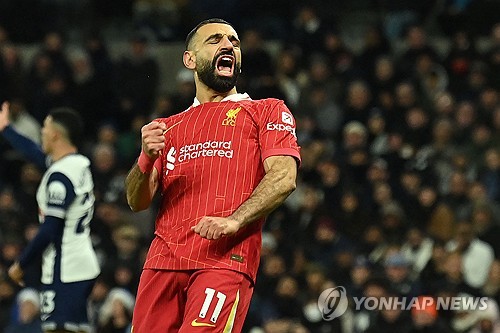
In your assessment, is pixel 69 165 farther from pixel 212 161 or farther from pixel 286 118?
pixel 286 118

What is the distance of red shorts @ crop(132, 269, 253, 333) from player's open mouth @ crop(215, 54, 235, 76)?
3.40 ft

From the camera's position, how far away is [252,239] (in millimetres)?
5504

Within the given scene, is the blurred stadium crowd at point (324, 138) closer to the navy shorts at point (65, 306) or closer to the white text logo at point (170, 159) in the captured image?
the navy shorts at point (65, 306)

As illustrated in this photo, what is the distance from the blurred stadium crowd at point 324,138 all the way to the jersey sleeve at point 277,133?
512 centimetres

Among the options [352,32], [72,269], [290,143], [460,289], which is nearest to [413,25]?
[352,32]

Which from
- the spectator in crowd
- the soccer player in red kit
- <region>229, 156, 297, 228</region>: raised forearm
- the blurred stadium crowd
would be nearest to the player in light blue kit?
the soccer player in red kit

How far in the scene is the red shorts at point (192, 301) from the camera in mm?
5301

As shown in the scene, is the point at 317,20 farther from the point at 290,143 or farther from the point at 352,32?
the point at 290,143

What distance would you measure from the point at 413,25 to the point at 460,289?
4721 millimetres

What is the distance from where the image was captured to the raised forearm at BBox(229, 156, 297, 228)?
17.3ft

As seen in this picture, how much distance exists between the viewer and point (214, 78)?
5738mm

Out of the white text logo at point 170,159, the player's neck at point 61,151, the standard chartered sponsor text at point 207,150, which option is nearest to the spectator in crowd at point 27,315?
the player's neck at point 61,151

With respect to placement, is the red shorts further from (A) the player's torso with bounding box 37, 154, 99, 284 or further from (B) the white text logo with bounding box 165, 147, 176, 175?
(A) the player's torso with bounding box 37, 154, 99, 284

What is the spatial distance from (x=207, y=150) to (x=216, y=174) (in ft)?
0.45
